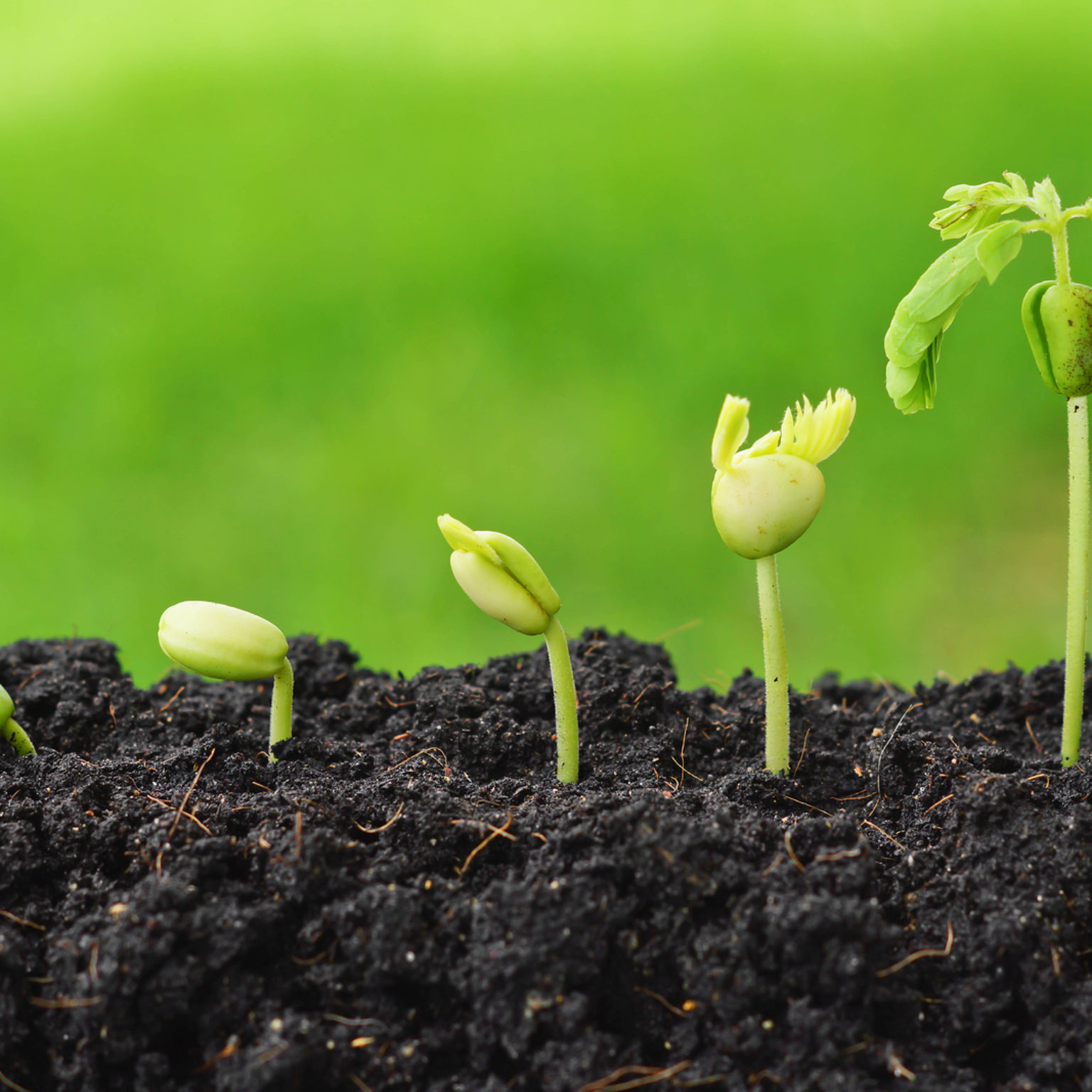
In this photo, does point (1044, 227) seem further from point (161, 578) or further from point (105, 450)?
point (105, 450)

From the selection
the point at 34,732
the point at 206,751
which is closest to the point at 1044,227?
the point at 206,751

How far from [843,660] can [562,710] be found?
1394mm

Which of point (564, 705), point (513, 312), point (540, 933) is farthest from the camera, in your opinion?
point (513, 312)

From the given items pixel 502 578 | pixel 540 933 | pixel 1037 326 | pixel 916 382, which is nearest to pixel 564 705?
pixel 502 578

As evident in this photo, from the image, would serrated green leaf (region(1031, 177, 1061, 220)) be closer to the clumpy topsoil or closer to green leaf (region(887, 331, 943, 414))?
green leaf (region(887, 331, 943, 414))

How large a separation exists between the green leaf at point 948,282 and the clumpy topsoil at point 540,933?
0.40 metres

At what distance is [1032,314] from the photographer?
95cm

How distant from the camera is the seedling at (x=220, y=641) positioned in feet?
3.18

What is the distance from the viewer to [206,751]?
3.46 ft

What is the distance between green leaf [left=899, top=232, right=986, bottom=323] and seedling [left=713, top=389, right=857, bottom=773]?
99 mm

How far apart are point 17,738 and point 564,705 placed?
549 mm

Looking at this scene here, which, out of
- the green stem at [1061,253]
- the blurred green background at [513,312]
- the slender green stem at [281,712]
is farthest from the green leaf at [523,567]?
the blurred green background at [513,312]

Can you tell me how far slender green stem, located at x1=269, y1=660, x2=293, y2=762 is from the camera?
106 centimetres

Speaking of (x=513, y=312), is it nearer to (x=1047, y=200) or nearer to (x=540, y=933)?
(x=1047, y=200)
